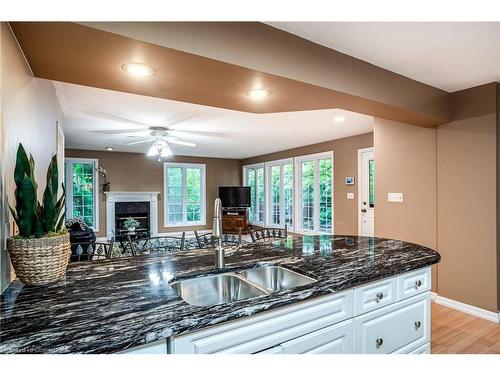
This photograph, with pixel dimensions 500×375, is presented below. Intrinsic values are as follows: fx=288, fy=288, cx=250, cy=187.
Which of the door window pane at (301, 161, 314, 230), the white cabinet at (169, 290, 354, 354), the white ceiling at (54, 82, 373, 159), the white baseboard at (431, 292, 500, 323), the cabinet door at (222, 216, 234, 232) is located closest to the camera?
the white cabinet at (169, 290, 354, 354)

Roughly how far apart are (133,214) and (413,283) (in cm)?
730

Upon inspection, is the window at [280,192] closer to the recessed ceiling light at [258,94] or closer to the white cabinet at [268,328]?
the recessed ceiling light at [258,94]

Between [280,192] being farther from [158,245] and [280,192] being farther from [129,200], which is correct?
[158,245]

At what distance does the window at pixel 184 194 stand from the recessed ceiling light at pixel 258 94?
651 cm

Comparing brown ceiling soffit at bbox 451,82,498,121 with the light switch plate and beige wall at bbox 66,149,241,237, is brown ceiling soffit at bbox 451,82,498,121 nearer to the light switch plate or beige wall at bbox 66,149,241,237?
the light switch plate

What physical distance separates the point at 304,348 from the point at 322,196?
17.5 feet

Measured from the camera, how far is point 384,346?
1614 mm

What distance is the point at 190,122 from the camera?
14.9 ft

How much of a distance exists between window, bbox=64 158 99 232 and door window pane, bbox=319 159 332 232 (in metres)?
5.60

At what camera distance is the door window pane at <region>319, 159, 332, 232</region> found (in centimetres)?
618

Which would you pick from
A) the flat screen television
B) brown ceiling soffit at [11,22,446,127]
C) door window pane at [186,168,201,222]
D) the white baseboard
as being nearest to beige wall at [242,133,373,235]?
the white baseboard

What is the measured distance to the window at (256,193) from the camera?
853cm
